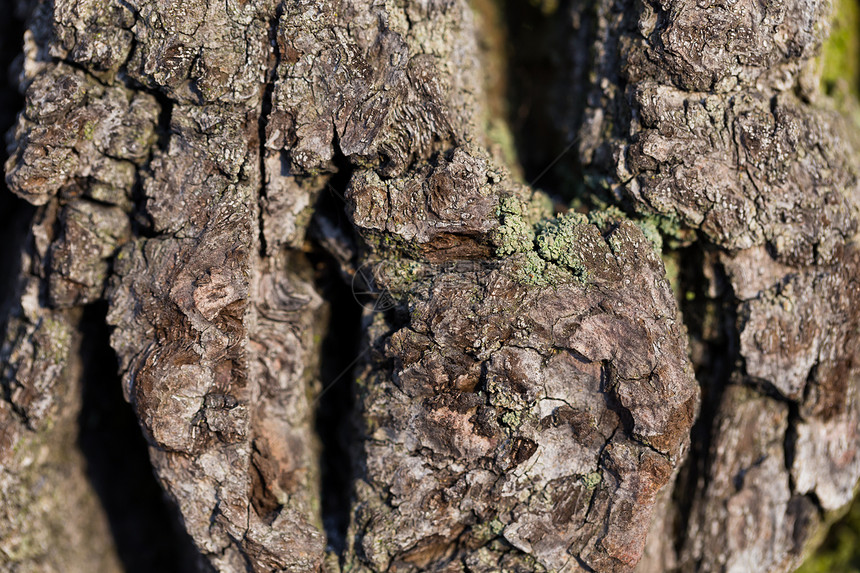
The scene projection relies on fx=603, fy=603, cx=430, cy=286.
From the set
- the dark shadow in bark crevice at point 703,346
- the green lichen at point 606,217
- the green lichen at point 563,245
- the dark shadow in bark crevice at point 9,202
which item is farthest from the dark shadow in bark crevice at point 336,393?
the dark shadow in bark crevice at point 9,202

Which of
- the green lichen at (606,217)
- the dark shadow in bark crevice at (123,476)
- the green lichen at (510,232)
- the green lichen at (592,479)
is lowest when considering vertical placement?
the dark shadow in bark crevice at (123,476)

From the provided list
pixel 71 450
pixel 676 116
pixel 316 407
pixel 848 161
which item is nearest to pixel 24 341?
pixel 71 450

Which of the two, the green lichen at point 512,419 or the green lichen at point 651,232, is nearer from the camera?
the green lichen at point 512,419

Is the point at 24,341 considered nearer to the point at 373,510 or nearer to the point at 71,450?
the point at 71,450

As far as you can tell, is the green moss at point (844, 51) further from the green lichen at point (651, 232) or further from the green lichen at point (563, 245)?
the green lichen at point (563, 245)

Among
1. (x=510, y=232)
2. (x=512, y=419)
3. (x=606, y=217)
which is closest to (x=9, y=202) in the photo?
(x=510, y=232)
